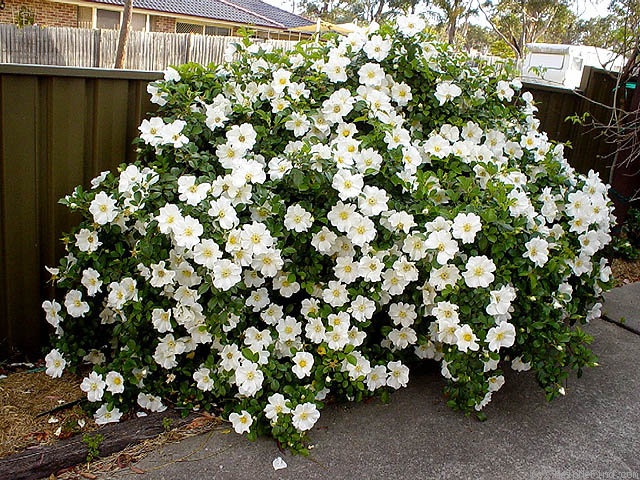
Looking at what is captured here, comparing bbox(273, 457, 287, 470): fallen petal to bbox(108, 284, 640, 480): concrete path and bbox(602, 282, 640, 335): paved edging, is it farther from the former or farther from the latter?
bbox(602, 282, 640, 335): paved edging

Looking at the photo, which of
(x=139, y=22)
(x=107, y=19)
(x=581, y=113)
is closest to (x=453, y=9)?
(x=139, y=22)

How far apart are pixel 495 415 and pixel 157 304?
1.48 meters

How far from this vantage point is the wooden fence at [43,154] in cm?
278

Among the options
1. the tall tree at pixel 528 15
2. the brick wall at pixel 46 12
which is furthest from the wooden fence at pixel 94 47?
the tall tree at pixel 528 15

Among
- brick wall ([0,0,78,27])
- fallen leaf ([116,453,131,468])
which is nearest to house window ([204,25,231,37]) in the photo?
brick wall ([0,0,78,27])

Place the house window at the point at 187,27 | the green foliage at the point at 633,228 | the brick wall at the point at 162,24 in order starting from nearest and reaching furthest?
1. the green foliage at the point at 633,228
2. the brick wall at the point at 162,24
3. the house window at the point at 187,27

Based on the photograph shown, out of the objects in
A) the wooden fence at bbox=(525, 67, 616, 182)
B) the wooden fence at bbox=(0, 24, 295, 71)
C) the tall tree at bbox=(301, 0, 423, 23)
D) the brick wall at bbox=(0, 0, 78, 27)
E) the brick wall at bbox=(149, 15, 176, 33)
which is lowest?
the wooden fence at bbox=(525, 67, 616, 182)

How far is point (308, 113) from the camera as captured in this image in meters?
2.85

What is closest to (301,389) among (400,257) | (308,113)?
(400,257)

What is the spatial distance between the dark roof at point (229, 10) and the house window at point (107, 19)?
742 millimetres

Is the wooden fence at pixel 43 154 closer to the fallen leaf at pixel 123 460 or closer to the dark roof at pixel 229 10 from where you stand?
the fallen leaf at pixel 123 460

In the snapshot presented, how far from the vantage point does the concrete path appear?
229cm

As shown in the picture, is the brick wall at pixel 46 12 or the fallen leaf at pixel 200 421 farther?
the brick wall at pixel 46 12

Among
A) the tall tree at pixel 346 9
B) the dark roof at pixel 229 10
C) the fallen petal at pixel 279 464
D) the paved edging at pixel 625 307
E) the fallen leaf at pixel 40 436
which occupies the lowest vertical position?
the fallen leaf at pixel 40 436
